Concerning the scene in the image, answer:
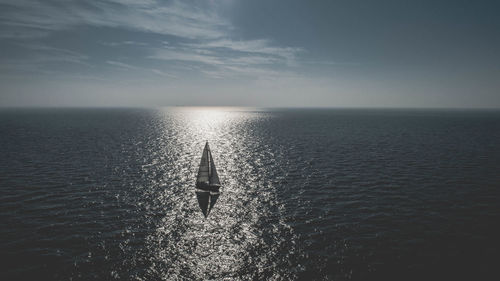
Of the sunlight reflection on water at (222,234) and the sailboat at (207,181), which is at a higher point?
the sailboat at (207,181)

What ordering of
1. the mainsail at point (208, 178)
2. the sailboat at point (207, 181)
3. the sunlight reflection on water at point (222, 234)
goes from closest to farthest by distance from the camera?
1. the sunlight reflection on water at point (222, 234)
2. the sailboat at point (207, 181)
3. the mainsail at point (208, 178)

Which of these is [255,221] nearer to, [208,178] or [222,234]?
[222,234]

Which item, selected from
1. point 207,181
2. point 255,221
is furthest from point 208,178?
point 255,221

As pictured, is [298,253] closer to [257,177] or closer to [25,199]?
[257,177]

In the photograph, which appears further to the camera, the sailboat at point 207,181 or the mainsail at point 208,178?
the mainsail at point 208,178

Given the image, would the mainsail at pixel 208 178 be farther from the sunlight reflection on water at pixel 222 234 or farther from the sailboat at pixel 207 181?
the sunlight reflection on water at pixel 222 234

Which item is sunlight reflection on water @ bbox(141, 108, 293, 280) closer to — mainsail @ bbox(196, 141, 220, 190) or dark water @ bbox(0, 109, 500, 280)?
dark water @ bbox(0, 109, 500, 280)

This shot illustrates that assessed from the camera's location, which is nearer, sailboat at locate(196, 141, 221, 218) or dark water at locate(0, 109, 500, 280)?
dark water at locate(0, 109, 500, 280)

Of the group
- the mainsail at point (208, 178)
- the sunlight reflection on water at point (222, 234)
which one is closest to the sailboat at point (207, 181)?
the mainsail at point (208, 178)

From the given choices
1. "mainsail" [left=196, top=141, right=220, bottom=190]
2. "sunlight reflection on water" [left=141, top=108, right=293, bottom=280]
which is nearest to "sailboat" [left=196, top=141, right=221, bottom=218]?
"mainsail" [left=196, top=141, right=220, bottom=190]

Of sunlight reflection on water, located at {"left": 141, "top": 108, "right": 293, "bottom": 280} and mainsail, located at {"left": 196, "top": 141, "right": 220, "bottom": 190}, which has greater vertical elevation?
mainsail, located at {"left": 196, "top": 141, "right": 220, "bottom": 190}

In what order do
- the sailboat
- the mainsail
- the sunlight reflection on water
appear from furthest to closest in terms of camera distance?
1. the mainsail
2. the sailboat
3. the sunlight reflection on water
